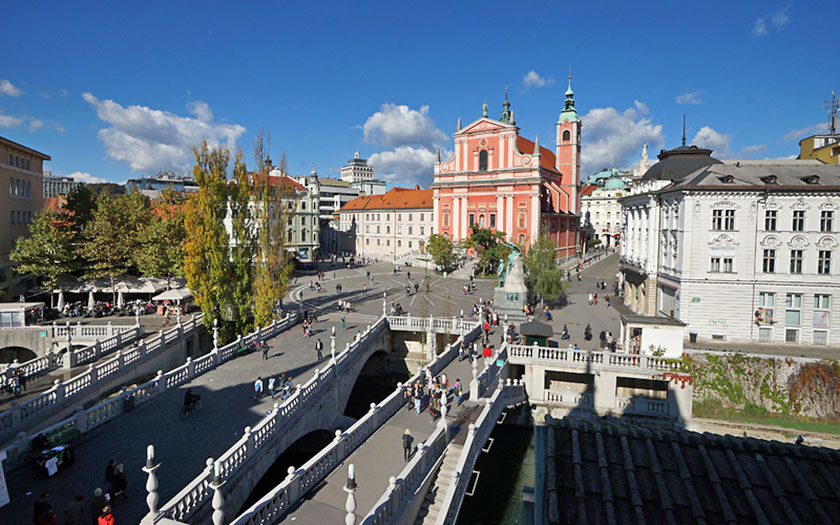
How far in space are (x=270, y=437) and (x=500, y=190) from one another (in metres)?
58.2

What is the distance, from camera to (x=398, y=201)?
91.1 meters

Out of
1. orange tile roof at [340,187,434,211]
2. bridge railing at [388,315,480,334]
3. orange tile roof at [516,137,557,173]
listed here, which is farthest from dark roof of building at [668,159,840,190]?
orange tile roof at [340,187,434,211]

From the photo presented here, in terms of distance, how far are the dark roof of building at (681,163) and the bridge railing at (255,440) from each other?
27379mm

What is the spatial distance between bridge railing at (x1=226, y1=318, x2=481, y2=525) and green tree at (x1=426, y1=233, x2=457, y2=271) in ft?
140

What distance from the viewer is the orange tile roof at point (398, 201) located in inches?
3415

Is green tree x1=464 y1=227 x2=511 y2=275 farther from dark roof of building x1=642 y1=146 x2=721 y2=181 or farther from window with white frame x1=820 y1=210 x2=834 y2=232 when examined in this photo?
window with white frame x1=820 y1=210 x2=834 y2=232

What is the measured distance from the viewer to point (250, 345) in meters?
26.9

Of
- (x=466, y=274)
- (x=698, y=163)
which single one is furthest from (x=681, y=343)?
(x=466, y=274)

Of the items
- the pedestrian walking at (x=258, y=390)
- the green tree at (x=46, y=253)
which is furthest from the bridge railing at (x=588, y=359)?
the green tree at (x=46, y=253)

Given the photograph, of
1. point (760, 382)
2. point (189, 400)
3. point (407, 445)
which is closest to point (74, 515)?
point (189, 400)

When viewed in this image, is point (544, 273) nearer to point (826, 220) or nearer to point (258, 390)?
point (826, 220)

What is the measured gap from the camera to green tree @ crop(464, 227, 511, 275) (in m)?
59.8

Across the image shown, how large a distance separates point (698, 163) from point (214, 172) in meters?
34.5

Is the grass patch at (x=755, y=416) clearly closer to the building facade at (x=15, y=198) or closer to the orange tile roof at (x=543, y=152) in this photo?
the building facade at (x=15, y=198)
